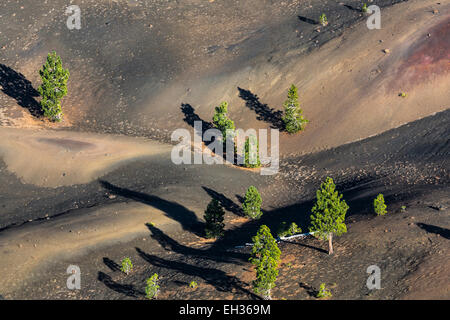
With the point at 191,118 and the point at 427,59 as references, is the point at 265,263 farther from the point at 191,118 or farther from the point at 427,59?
the point at 427,59

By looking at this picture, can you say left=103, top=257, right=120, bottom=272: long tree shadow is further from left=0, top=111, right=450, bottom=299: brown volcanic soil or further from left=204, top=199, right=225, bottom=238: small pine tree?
left=204, top=199, right=225, bottom=238: small pine tree

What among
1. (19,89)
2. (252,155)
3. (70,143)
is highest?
(19,89)

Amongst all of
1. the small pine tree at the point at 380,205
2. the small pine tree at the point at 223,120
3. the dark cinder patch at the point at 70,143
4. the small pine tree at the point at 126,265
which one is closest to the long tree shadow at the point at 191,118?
the small pine tree at the point at 223,120

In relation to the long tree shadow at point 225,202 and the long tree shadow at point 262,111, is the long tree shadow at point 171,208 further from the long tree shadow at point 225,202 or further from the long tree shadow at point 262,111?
the long tree shadow at point 262,111

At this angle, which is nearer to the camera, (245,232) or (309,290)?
(309,290)

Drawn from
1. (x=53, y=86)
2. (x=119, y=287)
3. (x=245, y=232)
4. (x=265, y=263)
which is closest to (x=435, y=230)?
(x=265, y=263)

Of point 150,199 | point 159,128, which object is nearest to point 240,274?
point 150,199
